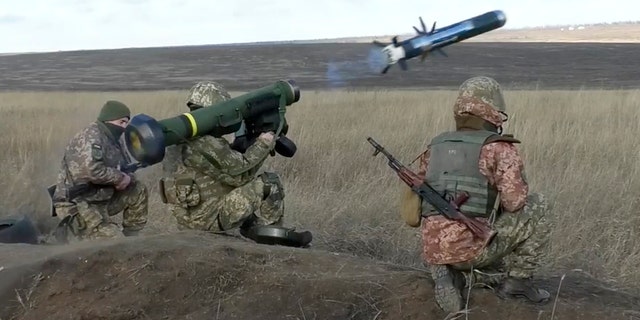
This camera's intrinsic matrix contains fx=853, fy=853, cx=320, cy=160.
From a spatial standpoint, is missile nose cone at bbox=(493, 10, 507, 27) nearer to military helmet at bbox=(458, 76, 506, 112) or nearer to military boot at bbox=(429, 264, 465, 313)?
military helmet at bbox=(458, 76, 506, 112)

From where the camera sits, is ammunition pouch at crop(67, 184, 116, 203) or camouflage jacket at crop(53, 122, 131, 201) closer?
camouflage jacket at crop(53, 122, 131, 201)

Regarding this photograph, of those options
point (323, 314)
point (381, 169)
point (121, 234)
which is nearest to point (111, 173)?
point (121, 234)

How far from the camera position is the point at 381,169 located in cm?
877

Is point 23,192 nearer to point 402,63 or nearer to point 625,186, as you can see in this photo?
Answer: point 402,63

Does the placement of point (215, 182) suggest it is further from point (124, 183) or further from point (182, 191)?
point (124, 183)

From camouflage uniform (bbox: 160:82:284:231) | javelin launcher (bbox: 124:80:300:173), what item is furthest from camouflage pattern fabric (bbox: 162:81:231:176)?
javelin launcher (bbox: 124:80:300:173)

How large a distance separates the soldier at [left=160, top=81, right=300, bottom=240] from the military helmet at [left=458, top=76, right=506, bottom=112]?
2.06 meters

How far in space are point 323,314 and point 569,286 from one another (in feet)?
5.02

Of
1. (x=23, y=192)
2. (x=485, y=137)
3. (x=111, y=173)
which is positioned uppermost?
(x=485, y=137)

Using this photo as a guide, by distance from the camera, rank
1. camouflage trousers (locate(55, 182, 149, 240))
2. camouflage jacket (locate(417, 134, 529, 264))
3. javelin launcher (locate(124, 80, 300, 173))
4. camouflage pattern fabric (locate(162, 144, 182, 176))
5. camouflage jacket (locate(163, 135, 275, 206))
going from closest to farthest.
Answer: camouflage jacket (locate(417, 134, 529, 264))
javelin launcher (locate(124, 80, 300, 173))
camouflage jacket (locate(163, 135, 275, 206))
camouflage pattern fabric (locate(162, 144, 182, 176))
camouflage trousers (locate(55, 182, 149, 240))

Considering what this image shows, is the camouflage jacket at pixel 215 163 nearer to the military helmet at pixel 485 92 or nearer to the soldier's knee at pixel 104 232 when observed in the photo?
the soldier's knee at pixel 104 232

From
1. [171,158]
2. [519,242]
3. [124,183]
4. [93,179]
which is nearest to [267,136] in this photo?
[171,158]

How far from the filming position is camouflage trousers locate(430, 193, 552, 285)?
4.17 metres

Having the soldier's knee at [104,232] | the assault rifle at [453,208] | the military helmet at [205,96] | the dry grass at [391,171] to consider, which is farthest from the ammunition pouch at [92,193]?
the assault rifle at [453,208]
